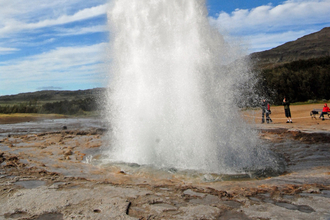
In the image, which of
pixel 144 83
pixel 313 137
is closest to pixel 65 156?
pixel 144 83

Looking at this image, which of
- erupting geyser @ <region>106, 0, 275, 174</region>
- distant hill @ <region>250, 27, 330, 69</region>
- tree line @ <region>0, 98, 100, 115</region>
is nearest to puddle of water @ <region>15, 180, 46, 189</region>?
erupting geyser @ <region>106, 0, 275, 174</region>

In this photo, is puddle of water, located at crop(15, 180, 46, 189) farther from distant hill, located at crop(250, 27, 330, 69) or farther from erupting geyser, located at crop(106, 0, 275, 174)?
→ distant hill, located at crop(250, 27, 330, 69)

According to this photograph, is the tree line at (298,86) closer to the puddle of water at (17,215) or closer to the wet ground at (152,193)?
the wet ground at (152,193)

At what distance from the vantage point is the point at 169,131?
7.22m

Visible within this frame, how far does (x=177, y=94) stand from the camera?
24.2ft

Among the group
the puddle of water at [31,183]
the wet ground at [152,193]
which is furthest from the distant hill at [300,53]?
the puddle of water at [31,183]

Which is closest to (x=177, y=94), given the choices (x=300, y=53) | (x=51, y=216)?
(x=51, y=216)

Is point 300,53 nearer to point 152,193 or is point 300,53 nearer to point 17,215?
point 152,193

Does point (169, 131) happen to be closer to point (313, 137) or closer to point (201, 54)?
point (201, 54)

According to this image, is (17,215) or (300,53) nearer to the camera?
(17,215)

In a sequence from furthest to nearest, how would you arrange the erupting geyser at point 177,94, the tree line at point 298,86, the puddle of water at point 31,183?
the tree line at point 298,86 → the erupting geyser at point 177,94 → the puddle of water at point 31,183

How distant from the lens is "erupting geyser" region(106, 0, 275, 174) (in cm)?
689

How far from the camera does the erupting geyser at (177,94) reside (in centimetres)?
689

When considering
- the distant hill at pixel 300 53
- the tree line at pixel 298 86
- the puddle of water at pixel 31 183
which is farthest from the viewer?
the distant hill at pixel 300 53
